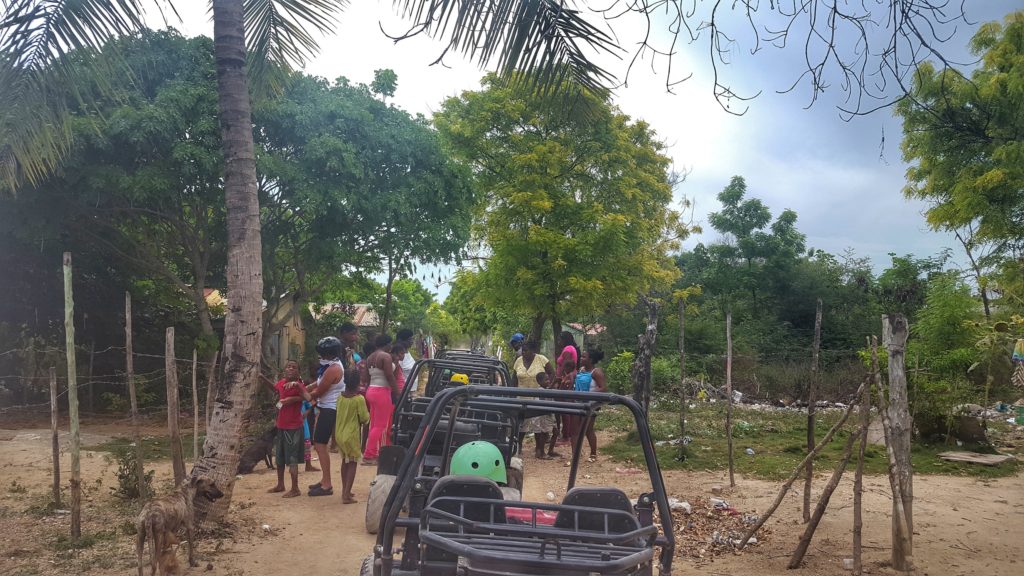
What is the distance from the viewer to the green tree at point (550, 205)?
58.6 ft

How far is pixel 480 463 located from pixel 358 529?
282 centimetres

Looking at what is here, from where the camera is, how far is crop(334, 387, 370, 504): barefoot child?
7.39 metres

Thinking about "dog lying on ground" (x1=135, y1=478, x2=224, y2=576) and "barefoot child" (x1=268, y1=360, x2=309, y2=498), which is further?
"barefoot child" (x1=268, y1=360, x2=309, y2=498)

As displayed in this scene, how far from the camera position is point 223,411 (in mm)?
6086

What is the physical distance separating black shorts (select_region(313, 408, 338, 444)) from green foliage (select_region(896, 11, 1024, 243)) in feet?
40.2

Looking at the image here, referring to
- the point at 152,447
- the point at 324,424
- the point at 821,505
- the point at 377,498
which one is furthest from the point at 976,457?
the point at 152,447

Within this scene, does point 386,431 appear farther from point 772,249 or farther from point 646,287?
point 772,249

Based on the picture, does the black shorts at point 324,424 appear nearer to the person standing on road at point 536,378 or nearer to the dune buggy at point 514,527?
the person standing on road at point 536,378


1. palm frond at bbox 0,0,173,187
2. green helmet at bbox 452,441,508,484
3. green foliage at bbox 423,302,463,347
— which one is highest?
palm frond at bbox 0,0,173,187

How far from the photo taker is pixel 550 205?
57.1 ft

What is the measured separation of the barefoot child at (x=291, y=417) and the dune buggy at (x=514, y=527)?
13.4 feet

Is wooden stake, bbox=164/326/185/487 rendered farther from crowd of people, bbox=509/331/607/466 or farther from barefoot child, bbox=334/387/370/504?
crowd of people, bbox=509/331/607/466

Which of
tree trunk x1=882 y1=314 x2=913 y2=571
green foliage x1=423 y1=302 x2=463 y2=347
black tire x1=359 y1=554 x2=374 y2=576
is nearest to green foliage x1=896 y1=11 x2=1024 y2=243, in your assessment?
tree trunk x1=882 y1=314 x2=913 y2=571

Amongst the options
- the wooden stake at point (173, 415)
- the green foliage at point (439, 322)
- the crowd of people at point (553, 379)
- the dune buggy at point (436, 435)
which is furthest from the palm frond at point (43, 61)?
the green foliage at point (439, 322)
